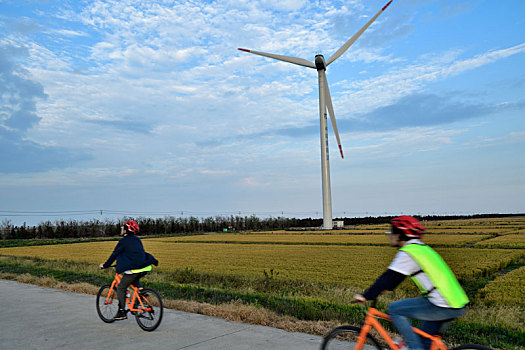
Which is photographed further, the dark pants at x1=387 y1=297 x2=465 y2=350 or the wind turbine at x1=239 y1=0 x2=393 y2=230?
the wind turbine at x1=239 y1=0 x2=393 y2=230

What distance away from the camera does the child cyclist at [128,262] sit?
24.8ft

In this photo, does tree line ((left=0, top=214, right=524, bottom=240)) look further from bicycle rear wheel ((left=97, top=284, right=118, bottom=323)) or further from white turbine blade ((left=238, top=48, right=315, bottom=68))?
bicycle rear wheel ((left=97, top=284, right=118, bottom=323))

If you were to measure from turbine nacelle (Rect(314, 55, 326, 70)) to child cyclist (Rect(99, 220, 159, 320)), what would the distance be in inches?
2093

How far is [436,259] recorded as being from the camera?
3996 mm

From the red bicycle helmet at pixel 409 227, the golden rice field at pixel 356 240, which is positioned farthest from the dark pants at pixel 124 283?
the golden rice field at pixel 356 240

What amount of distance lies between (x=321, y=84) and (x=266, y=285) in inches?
1869

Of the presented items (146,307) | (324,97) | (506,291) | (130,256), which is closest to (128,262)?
(130,256)

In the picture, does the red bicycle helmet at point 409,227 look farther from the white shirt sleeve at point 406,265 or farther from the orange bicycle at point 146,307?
the orange bicycle at point 146,307

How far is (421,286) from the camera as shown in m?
4.03

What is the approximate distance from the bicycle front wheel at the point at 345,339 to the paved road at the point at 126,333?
61.0 inches

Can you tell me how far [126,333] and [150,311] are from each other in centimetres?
58

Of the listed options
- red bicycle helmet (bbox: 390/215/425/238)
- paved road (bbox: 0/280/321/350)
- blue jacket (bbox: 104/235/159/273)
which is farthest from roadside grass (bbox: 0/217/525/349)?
red bicycle helmet (bbox: 390/215/425/238)

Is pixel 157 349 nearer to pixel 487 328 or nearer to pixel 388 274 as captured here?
pixel 388 274

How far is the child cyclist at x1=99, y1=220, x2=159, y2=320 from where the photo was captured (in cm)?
756
